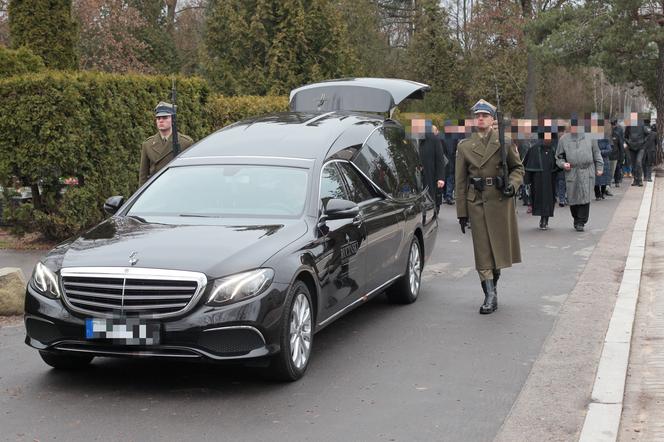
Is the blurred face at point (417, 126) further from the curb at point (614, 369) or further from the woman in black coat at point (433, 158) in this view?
the curb at point (614, 369)

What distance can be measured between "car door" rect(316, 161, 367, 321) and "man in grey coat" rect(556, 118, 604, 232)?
9238mm

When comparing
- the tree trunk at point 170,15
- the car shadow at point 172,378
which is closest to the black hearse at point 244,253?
the car shadow at point 172,378

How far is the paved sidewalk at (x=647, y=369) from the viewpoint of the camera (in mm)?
5895

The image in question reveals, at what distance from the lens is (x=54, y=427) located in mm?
5863

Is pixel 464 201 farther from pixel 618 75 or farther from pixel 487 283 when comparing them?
pixel 618 75

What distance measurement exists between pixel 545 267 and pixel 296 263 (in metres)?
6.35

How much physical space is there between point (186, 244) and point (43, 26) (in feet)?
48.2

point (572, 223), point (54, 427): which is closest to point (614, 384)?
point (54, 427)

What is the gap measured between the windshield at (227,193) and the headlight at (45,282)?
3.85ft

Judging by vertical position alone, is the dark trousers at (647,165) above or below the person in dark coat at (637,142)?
below

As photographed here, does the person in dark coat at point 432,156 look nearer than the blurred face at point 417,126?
Yes

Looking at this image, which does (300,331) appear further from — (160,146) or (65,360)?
(160,146)

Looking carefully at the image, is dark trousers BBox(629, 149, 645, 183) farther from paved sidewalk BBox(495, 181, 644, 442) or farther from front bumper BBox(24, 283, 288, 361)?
front bumper BBox(24, 283, 288, 361)

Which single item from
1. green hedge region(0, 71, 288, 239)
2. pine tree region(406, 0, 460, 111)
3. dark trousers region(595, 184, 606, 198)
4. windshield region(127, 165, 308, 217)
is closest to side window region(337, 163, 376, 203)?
windshield region(127, 165, 308, 217)
